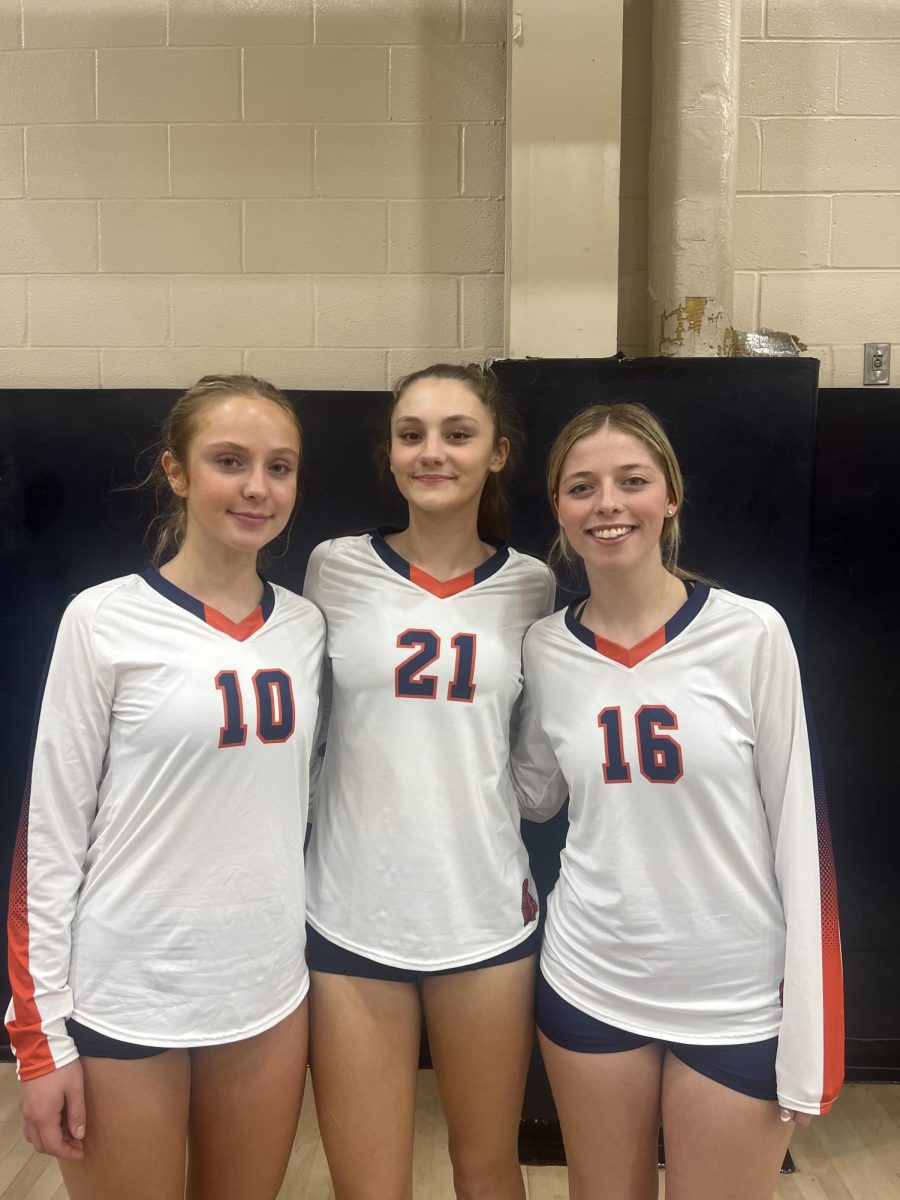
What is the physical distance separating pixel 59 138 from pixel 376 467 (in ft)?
4.16

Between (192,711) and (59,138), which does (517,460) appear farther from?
(59,138)

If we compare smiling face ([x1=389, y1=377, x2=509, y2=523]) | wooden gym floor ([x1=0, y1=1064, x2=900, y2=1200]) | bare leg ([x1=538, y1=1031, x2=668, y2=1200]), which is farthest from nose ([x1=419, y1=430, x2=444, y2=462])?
wooden gym floor ([x1=0, y1=1064, x2=900, y2=1200])

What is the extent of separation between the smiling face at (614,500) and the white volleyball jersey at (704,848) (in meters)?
0.16

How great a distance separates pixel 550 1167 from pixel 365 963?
1.14m

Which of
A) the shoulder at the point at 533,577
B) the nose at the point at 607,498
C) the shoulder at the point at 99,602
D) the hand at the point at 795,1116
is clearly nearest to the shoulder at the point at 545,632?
the shoulder at the point at 533,577

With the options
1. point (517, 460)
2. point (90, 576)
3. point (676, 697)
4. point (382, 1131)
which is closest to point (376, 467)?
point (517, 460)

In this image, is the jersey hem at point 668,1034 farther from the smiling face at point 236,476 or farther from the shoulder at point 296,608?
the smiling face at point 236,476

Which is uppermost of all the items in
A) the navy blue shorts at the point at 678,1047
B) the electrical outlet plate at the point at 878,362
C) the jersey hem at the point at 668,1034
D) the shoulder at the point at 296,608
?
the electrical outlet plate at the point at 878,362

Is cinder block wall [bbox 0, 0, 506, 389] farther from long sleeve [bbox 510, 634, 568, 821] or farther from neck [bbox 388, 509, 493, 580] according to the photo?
long sleeve [bbox 510, 634, 568, 821]

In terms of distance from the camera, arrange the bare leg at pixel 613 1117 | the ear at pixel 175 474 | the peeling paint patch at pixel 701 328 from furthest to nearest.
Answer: the peeling paint patch at pixel 701 328 < the ear at pixel 175 474 < the bare leg at pixel 613 1117

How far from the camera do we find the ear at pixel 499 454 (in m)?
1.56

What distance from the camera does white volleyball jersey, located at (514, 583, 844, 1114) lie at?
125 centimetres

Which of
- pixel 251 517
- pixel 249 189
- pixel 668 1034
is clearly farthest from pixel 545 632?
pixel 249 189

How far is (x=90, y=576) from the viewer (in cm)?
228
